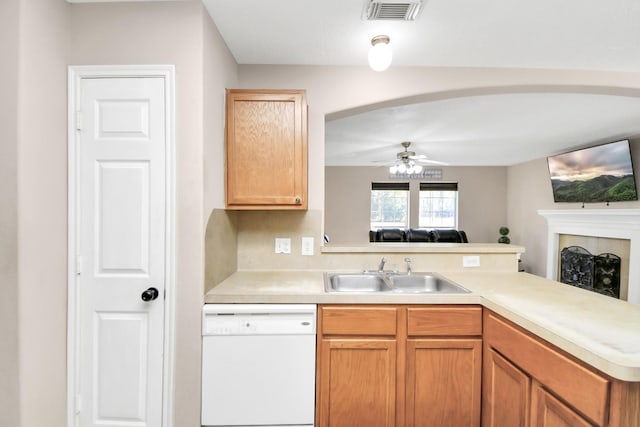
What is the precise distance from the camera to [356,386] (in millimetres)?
1608

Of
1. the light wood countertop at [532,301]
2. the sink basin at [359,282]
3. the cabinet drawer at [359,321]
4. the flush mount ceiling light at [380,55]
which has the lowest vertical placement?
the cabinet drawer at [359,321]

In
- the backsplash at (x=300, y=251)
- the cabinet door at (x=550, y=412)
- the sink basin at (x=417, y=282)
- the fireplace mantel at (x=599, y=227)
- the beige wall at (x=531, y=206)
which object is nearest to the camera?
the cabinet door at (x=550, y=412)

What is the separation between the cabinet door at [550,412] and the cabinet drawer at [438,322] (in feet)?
1.34

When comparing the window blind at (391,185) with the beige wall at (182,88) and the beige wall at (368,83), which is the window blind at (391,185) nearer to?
the beige wall at (368,83)

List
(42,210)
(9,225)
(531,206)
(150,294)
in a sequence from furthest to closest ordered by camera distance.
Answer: (531,206) → (150,294) → (42,210) → (9,225)

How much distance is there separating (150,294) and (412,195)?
643 cm

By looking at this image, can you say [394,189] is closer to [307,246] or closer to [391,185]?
[391,185]

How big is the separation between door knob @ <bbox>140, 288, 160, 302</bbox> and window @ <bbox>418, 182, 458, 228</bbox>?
6441 mm

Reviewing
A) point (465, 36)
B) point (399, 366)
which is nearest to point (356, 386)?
point (399, 366)

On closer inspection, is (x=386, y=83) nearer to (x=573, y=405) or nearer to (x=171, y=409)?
(x=573, y=405)

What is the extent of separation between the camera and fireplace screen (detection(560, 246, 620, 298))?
433 centimetres

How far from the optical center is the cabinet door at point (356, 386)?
1603mm

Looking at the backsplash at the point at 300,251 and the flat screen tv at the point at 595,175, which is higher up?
the flat screen tv at the point at 595,175

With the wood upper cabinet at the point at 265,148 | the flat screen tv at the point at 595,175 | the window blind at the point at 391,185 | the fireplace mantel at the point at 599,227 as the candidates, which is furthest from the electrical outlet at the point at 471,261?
the window blind at the point at 391,185
